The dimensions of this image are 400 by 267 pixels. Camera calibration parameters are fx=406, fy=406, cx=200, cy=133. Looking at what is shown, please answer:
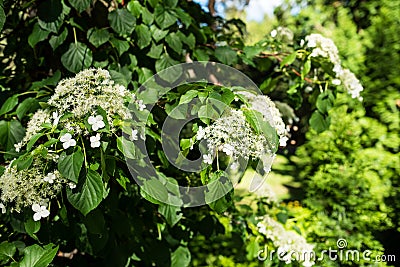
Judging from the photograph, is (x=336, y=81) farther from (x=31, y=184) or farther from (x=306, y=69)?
(x=31, y=184)

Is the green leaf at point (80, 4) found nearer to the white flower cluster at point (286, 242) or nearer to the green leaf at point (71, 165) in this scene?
the green leaf at point (71, 165)

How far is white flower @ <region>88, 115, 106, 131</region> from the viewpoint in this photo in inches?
34.6

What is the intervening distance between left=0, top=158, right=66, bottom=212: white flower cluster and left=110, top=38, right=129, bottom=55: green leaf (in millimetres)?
543

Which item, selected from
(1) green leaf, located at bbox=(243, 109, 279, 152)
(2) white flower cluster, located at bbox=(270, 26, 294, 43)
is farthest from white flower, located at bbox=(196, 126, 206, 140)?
(2) white flower cluster, located at bbox=(270, 26, 294, 43)

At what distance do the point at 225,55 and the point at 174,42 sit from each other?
219 mm

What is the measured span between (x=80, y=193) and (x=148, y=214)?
68 centimetres

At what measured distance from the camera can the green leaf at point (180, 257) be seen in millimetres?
1669

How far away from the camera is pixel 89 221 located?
3.56ft

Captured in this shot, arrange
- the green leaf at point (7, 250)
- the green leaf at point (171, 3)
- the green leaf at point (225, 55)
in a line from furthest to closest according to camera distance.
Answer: the green leaf at point (225, 55)
the green leaf at point (171, 3)
the green leaf at point (7, 250)

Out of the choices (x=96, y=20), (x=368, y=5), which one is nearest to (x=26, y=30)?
(x=96, y=20)

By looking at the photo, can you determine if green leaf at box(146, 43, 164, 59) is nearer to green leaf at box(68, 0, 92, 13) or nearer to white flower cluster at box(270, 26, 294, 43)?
green leaf at box(68, 0, 92, 13)

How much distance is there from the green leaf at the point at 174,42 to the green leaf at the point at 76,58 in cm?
28

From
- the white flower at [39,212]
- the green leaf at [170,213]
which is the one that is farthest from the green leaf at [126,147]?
the green leaf at [170,213]

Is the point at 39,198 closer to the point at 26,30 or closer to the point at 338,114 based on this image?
the point at 26,30
